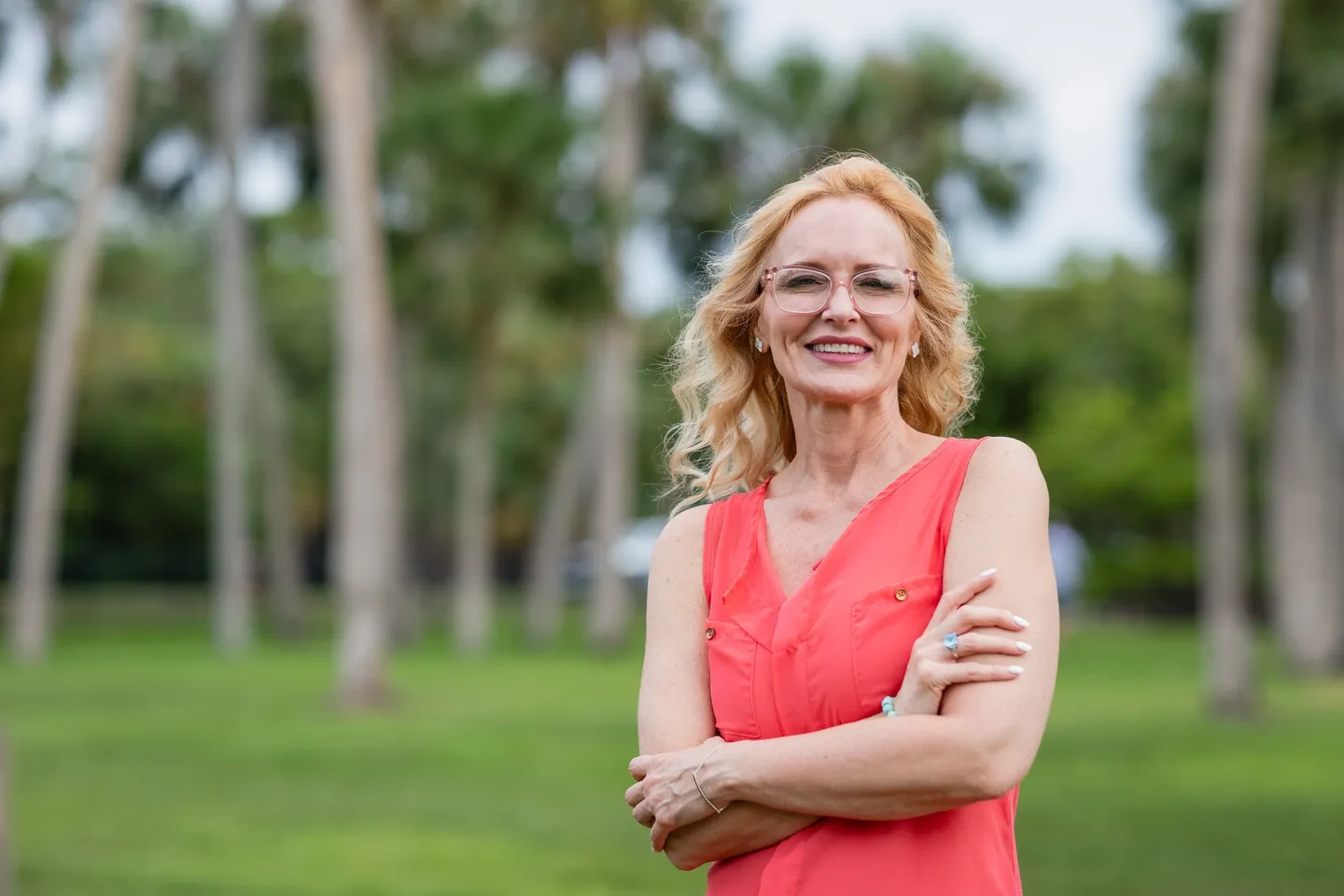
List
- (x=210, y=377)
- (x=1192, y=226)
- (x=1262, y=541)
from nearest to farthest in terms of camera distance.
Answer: (x=1192, y=226) < (x=1262, y=541) < (x=210, y=377)

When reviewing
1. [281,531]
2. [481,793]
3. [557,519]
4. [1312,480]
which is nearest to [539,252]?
[557,519]

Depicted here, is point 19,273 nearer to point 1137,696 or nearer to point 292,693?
point 292,693

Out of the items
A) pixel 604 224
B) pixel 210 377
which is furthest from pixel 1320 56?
pixel 210 377

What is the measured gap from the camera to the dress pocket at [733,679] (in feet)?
8.63

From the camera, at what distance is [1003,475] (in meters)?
2.62

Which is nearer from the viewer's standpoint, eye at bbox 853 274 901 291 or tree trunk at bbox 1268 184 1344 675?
eye at bbox 853 274 901 291

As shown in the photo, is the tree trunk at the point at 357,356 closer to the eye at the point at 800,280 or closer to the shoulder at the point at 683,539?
the shoulder at the point at 683,539

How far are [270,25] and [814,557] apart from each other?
38386 mm

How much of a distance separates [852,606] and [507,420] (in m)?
51.8

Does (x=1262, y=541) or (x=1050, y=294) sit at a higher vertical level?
(x=1050, y=294)

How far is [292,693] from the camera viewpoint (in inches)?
925

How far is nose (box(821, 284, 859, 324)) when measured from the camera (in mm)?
2674

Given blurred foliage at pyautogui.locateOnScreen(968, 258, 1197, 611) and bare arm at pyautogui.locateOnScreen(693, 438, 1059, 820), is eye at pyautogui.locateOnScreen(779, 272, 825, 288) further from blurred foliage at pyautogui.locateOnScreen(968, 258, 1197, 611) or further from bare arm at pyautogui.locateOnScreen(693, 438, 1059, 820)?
blurred foliage at pyautogui.locateOnScreen(968, 258, 1197, 611)

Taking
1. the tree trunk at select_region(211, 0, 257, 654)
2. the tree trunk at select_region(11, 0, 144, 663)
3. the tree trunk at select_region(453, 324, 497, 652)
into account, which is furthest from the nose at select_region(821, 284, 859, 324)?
the tree trunk at select_region(211, 0, 257, 654)
